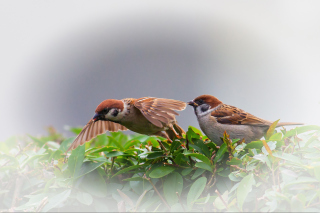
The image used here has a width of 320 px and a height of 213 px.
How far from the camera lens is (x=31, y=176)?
1.63 metres

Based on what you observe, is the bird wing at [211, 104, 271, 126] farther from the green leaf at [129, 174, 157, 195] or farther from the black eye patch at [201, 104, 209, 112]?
the green leaf at [129, 174, 157, 195]

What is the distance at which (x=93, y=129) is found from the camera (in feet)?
7.47

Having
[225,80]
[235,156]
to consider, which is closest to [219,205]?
[235,156]

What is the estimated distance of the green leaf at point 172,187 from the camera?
4.12 ft

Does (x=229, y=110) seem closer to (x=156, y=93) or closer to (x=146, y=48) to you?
(x=156, y=93)

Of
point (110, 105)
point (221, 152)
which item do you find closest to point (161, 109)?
point (110, 105)

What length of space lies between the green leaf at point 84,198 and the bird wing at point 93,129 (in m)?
0.69

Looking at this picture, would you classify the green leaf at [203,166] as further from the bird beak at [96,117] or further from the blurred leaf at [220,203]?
the bird beak at [96,117]

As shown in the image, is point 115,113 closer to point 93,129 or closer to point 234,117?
point 93,129

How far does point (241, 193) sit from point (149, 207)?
1.39 feet

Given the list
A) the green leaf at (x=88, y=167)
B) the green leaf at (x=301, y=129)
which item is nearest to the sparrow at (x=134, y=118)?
the green leaf at (x=88, y=167)

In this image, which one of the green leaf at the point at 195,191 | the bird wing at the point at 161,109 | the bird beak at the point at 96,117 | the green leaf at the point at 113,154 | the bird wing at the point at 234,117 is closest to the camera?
the green leaf at the point at 195,191

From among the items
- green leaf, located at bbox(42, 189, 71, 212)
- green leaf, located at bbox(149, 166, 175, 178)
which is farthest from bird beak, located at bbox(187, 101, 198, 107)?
green leaf, located at bbox(42, 189, 71, 212)

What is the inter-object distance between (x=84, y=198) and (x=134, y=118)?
1015mm
